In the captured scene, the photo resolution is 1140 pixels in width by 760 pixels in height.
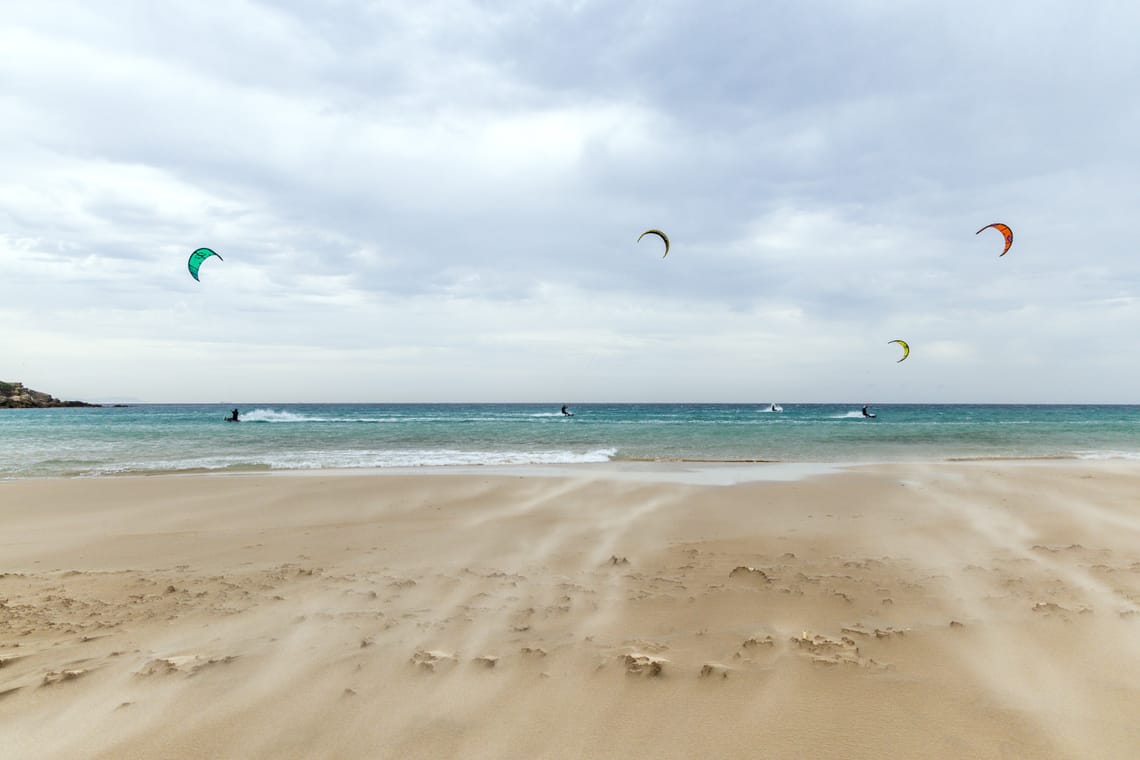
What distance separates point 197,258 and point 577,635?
1416cm

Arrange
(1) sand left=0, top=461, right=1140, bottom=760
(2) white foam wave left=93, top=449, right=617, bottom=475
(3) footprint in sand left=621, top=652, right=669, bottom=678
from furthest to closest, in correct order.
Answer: (2) white foam wave left=93, top=449, right=617, bottom=475 < (3) footprint in sand left=621, top=652, right=669, bottom=678 < (1) sand left=0, top=461, right=1140, bottom=760

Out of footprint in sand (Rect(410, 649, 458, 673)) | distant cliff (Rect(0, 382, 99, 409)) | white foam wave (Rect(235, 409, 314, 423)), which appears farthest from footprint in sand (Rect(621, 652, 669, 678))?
distant cliff (Rect(0, 382, 99, 409))

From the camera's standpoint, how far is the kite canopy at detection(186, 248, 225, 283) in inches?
524

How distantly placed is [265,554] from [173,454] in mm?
16490

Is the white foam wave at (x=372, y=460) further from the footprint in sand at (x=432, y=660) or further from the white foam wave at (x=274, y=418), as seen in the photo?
the white foam wave at (x=274, y=418)

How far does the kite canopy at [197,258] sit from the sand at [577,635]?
22.6ft

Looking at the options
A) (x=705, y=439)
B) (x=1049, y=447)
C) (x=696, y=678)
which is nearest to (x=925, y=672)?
(x=696, y=678)

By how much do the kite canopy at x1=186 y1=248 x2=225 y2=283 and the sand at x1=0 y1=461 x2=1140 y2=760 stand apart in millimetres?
6876

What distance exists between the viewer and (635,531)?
7555mm

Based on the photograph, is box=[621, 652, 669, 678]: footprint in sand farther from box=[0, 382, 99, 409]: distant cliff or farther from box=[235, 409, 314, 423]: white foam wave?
box=[0, 382, 99, 409]: distant cliff

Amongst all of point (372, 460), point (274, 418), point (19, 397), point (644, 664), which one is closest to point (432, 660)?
point (644, 664)

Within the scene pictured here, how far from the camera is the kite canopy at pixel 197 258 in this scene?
1330cm

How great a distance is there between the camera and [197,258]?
13.7 m

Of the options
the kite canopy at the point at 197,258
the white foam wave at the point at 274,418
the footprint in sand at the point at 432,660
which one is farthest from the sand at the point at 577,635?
the white foam wave at the point at 274,418
